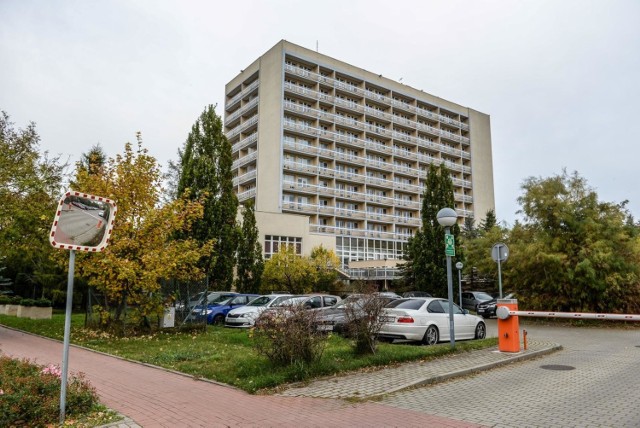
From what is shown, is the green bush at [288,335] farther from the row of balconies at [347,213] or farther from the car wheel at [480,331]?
the row of balconies at [347,213]

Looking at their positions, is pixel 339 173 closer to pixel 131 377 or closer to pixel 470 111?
pixel 470 111

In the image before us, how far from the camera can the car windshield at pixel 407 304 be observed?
13328 millimetres

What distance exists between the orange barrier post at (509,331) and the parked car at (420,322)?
202 centimetres

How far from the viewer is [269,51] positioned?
190 feet

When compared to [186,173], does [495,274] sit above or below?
below

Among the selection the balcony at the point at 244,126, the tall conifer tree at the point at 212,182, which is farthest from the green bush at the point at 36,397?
the balcony at the point at 244,126

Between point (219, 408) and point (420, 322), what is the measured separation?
308 inches

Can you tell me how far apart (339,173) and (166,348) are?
47.3 m

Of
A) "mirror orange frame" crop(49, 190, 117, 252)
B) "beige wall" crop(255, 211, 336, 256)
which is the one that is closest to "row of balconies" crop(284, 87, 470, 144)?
"beige wall" crop(255, 211, 336, 256)

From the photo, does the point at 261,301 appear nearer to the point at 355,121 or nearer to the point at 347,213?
the point at 347,213

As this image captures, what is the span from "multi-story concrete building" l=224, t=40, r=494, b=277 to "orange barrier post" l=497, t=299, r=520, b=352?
1353 inches

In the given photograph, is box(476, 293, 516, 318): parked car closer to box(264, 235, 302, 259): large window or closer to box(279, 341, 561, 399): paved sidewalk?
box(279, 341, 561, 399): paved sidewalk

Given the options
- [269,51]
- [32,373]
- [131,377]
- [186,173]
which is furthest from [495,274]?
[269,51]

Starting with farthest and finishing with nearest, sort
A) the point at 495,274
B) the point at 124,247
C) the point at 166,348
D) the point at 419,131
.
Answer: the point at 419,131 < the point at 495,274 < the point at 124,247 < the point at 166,348
